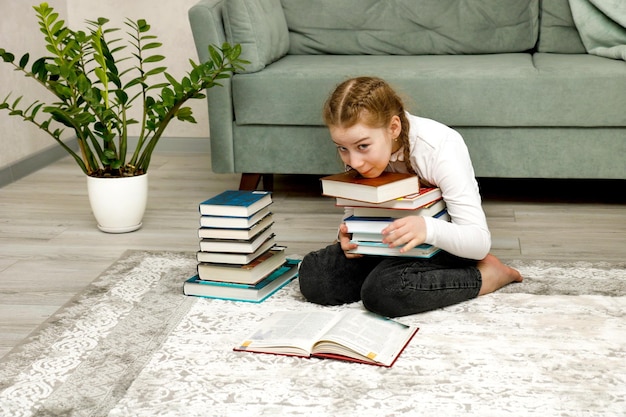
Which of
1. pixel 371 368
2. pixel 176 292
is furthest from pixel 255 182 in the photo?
pixel 371 368

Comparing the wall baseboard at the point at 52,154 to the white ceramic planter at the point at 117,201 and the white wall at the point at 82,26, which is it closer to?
the white wall at the point at 82,26

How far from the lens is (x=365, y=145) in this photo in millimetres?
1819

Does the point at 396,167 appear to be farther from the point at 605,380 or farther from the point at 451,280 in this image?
the point at 605,380

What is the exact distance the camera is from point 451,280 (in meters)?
1.89

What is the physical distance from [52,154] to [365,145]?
2.21m

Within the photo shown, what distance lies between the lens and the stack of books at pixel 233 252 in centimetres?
196

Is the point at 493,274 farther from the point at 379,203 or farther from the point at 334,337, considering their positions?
the point at 334,337

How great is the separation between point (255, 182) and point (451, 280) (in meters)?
1.23

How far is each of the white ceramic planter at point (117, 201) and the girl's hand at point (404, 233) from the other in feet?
3.42

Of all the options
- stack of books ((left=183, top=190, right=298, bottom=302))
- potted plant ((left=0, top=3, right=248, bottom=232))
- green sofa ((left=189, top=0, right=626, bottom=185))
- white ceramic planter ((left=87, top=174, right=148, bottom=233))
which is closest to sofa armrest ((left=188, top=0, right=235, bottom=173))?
green sofa ((left=189, top=0, right=626, bottom=185))

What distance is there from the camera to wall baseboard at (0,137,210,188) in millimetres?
3284

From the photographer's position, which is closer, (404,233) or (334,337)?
(334,337)

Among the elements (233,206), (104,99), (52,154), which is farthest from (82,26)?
(233,206)

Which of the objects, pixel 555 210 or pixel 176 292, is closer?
pixel 176 292
